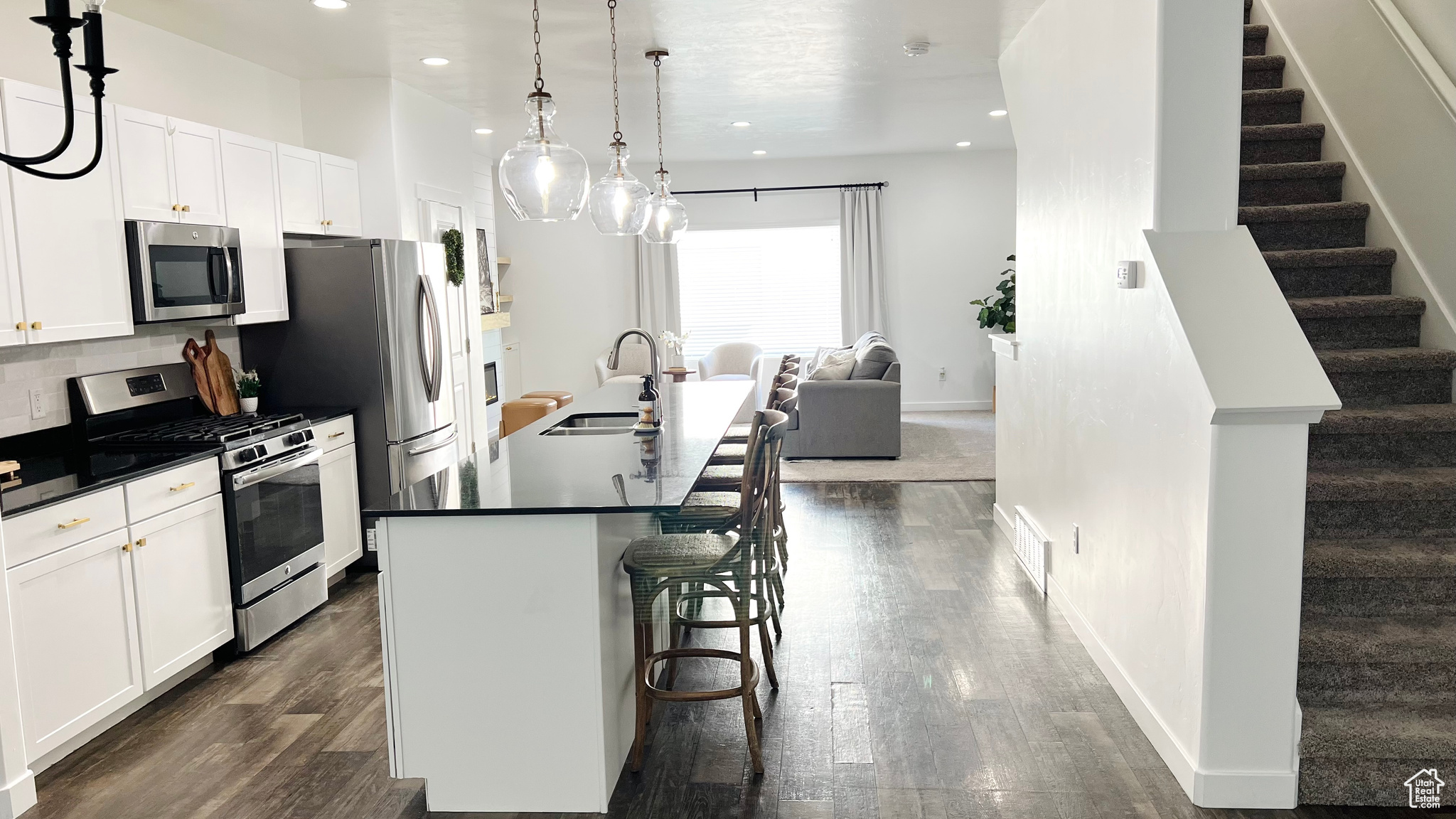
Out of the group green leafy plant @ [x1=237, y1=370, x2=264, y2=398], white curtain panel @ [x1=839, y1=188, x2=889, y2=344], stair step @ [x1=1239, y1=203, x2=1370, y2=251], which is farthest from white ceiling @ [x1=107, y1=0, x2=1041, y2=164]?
white curtain panel @ [x1=839, y1=188, x2=889, y2=344]

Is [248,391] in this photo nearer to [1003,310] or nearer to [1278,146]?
[1278,146]

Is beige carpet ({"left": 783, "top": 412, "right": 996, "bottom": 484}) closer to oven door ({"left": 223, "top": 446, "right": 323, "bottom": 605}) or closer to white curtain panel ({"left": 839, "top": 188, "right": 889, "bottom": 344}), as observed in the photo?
white curtain panel ({"left": 839, "top": 188, "right": 889, "bottom": 344})

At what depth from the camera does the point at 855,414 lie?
7.68 meters

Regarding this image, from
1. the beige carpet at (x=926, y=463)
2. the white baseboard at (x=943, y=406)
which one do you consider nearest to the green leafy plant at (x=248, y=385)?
the beige carpet at (x=926, y=463)

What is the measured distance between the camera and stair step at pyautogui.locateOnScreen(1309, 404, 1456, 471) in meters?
3.26

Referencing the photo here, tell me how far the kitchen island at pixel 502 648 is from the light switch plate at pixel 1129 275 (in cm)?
157

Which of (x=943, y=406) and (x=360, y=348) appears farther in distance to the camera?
(x=943, y=406)

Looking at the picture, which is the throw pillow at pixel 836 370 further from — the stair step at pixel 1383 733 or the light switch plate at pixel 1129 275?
the stair step at pixel 1383 733

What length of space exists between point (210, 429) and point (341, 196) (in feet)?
6.30

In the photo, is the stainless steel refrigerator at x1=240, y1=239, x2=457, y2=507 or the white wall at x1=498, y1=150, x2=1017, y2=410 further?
the white wall at x1=498, y1=150, x2=1017, y2=410

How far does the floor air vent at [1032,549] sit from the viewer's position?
4438mm

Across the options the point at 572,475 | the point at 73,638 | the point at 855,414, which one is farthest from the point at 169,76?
the point at 855,414

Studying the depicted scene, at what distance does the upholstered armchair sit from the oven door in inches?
228

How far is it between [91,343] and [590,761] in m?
2.89
